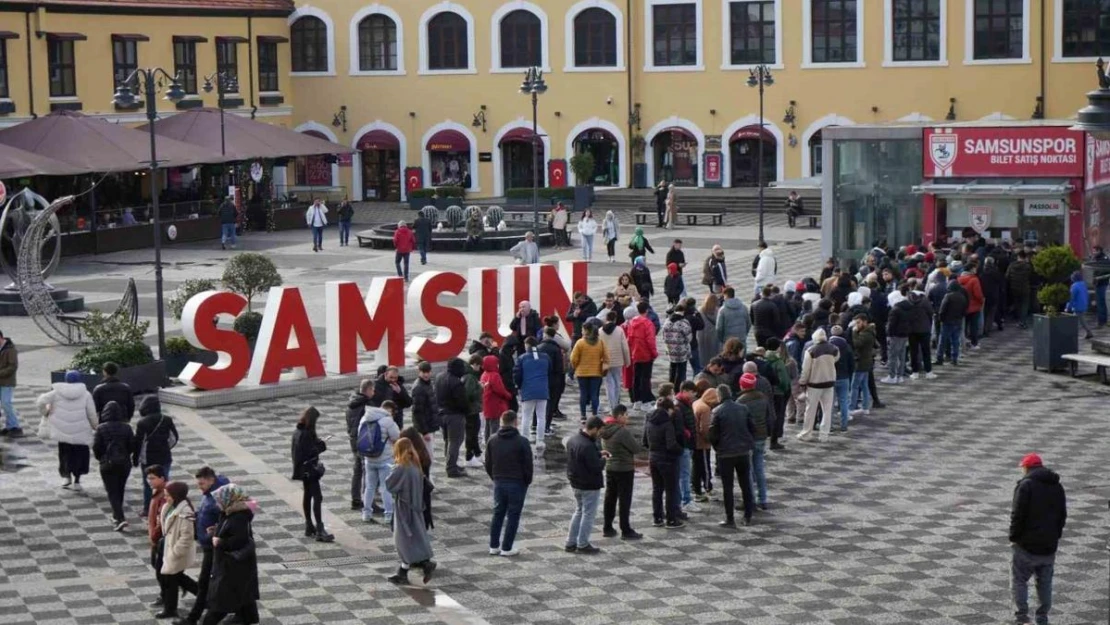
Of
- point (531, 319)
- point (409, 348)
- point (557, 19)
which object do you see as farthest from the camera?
point (557, 19)

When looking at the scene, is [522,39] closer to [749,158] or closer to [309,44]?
[309,44]

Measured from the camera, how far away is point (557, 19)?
6228 cm

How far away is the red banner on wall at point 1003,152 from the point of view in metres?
35.9

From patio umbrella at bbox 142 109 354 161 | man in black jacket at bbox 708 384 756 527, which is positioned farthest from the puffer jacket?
patio umbrella at bbox 142 109 354 161

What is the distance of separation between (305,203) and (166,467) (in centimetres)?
3910

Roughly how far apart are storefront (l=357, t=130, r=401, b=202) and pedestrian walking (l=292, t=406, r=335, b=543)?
4635cm

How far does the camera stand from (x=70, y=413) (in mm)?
21156

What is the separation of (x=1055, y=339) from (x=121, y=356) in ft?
45.0

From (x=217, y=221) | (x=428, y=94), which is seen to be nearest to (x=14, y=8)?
(x=217, y=221)

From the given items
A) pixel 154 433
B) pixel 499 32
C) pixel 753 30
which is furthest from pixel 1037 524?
pixel 499 32

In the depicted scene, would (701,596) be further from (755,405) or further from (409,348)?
(409,348)

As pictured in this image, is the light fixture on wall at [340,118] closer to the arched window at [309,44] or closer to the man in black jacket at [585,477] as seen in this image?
the arched window at [309,44]

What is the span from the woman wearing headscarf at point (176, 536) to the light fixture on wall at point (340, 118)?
1951 inches

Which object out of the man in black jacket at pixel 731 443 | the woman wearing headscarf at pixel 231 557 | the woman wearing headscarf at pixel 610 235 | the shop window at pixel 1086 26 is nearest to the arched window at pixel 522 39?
the shop window at pixel 1086 26
